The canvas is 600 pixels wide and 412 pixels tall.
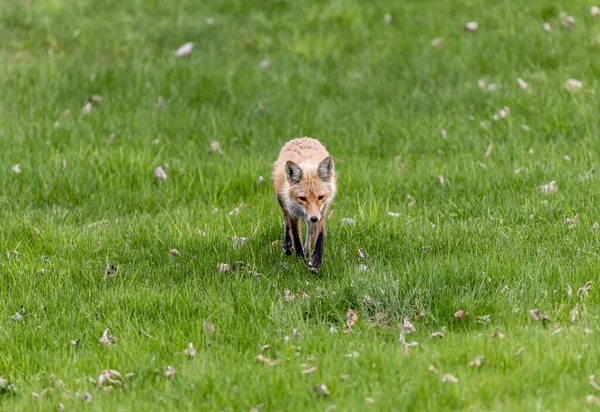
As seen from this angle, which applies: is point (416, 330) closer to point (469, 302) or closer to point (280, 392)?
point (469, 302)

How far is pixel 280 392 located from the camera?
5.64 meters

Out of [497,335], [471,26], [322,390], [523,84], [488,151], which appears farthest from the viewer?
[471,26]

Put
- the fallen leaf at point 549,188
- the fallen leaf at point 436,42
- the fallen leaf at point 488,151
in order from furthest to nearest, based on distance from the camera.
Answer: the fallen leaf at point 436,42
the fallen leaf at point 488,151
the fallen leaf at point 549,188

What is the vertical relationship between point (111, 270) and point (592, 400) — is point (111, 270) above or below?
below

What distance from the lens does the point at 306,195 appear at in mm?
7703

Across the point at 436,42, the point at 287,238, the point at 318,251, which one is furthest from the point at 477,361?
the point at 436,42

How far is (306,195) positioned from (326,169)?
35 cm

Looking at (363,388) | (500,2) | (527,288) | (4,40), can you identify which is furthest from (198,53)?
(363,388)

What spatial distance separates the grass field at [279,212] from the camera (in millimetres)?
5938

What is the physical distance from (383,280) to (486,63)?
7432 mm

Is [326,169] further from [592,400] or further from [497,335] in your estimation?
[592,400]

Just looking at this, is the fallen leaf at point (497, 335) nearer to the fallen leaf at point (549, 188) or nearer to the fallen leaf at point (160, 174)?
the fallen leaf at point (549, 188)

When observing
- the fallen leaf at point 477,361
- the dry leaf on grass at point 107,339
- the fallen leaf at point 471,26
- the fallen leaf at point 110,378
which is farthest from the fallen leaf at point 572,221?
the fallen leaf at point 471,26

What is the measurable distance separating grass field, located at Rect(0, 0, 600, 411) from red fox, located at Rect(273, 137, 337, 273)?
24 cm
